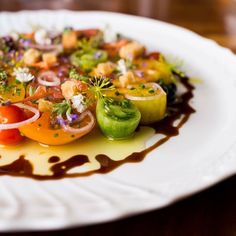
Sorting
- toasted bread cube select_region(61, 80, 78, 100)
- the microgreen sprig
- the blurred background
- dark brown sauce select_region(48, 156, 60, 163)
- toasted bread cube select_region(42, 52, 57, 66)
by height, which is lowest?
dark brown sauce select_region(48, 156, 60, 163)

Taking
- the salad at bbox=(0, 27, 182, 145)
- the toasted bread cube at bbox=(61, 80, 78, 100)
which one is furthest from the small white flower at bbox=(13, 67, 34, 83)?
the toasted bread cube at bbox=(61, 80, 78, 100)

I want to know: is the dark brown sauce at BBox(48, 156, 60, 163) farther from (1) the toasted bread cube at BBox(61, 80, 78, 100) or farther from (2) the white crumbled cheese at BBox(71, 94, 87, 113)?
(1) the toasted bread cube at BBox(61, 80, 78, 100)

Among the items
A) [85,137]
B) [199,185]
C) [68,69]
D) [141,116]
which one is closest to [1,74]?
[68,69]

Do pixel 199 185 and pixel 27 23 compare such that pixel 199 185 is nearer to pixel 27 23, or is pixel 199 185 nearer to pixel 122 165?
pixel 122 165

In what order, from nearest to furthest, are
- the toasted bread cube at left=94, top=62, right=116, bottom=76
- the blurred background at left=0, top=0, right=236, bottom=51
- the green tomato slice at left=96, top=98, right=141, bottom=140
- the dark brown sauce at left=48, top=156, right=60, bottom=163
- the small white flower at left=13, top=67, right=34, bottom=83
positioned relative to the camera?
the dark brown sauce at left=48, top=156, right=60, bottom=163, the green tomato slice at left=96, top=98, right=141, bottom=140, the small white flower at left=13, top=67, right=34, bottom=83, the toasted bread cube at left=94, top=62, right=116, bottom=76, the blurred background at left=0, top=0, right=236, bottom=51

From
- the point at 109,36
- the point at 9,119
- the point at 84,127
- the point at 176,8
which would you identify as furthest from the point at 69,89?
the point at 176,8

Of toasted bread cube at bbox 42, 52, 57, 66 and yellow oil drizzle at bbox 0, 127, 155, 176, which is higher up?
toasted bread cube at bbox 42, 52, 57, 66

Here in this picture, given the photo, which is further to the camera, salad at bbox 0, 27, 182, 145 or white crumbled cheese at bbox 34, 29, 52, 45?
white crumbled cheese at bbox 34, 29, 52, 45

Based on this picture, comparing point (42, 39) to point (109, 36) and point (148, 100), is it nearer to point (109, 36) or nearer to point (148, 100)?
point (109, 36)
